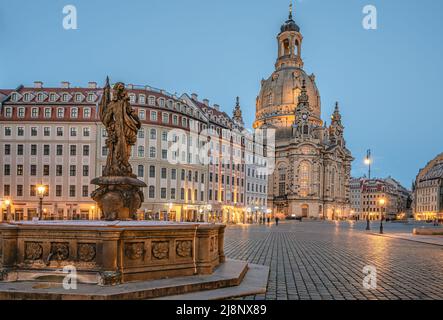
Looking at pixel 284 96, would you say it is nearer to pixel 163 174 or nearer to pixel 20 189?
pixel 163 174

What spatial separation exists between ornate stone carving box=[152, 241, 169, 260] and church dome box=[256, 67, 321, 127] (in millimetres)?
125824

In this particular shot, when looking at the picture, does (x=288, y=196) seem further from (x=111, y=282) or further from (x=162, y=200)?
(x=111, y=282)

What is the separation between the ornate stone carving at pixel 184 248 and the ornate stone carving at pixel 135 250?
3.09 ft

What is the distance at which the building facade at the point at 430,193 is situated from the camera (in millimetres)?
127125

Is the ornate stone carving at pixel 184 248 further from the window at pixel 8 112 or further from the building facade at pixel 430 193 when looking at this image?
the building facade at pixel 430 193

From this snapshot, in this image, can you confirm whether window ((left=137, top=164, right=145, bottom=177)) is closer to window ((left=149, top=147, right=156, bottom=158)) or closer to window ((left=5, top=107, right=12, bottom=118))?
window ((left=149, top=147, right=156, bottom=158))

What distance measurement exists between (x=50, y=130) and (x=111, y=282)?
165ft

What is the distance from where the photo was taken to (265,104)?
13962 centimetres

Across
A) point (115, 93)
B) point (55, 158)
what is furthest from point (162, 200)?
point (115, 93)

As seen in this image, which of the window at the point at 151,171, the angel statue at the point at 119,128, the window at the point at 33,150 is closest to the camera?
the angel statue at the point at 119,128

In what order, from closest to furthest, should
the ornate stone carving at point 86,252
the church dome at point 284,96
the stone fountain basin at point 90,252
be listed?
the stone fountain basin at point 90,252, the ornate stone carving at point 86,252, the church dome at point 284,96

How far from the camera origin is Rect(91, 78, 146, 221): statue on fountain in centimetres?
1250

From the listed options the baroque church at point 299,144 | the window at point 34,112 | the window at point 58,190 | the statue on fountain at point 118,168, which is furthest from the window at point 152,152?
the baroque church at point 299,144

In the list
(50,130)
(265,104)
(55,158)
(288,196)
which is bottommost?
(288,196)
